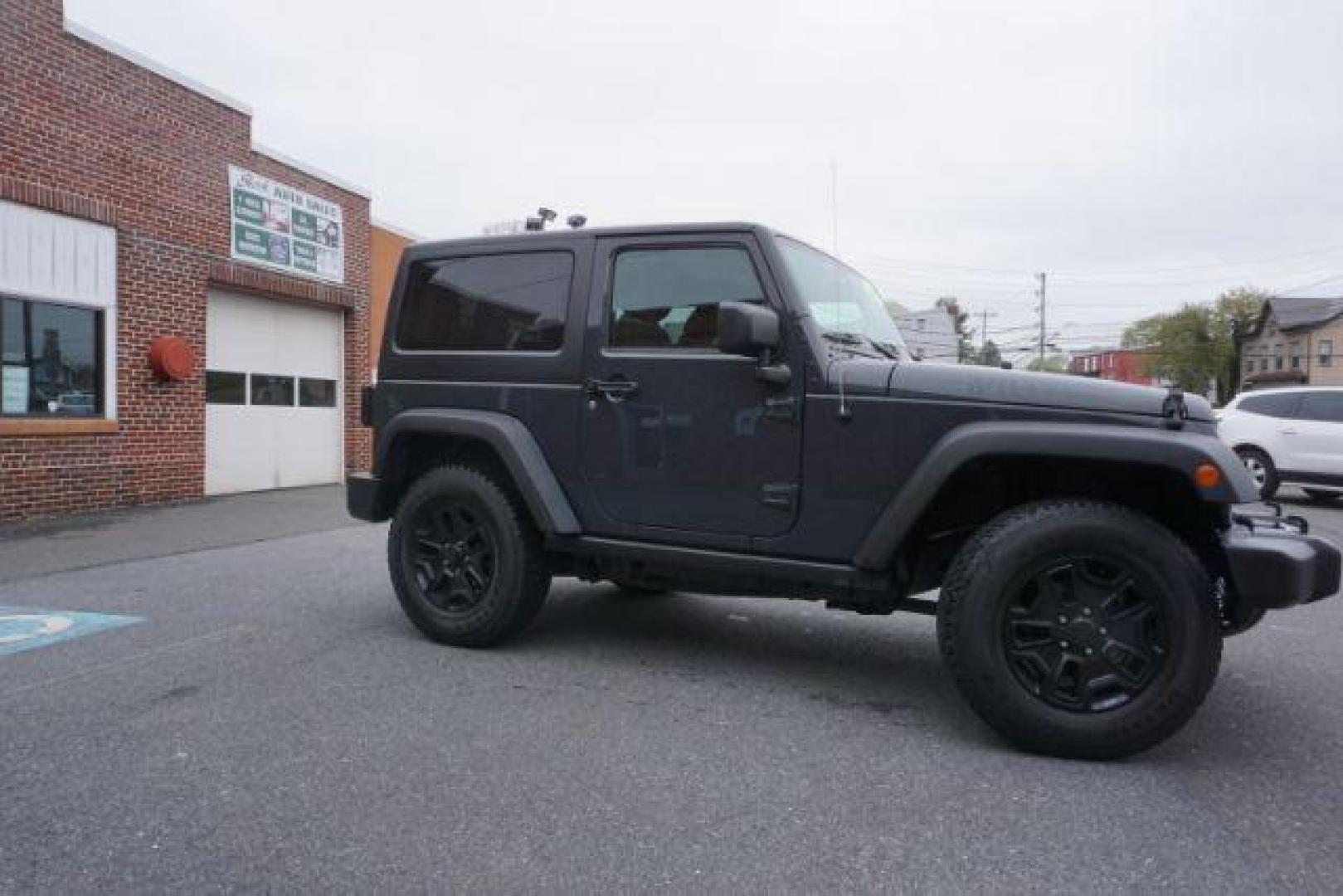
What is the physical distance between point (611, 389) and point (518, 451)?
1.72 feet

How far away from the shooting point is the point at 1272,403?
1289 cm

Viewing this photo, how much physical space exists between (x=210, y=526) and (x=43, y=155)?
4.11 meters

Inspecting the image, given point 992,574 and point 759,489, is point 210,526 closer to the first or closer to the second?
point 759,489

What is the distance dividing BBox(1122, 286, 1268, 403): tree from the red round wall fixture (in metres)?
64.6

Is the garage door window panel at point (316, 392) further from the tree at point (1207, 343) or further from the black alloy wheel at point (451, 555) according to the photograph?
the tree at point (1207, 343)

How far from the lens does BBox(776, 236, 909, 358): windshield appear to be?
3781mm

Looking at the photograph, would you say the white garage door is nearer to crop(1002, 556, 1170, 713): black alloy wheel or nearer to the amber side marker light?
crop(1002, 556, 1170, 713): black alloy wheel

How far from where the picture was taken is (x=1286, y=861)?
2367 mm

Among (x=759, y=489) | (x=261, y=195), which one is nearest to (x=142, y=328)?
(x=261, y=195)

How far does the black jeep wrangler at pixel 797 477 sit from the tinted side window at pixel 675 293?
0.01 meters

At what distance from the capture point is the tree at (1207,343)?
61.7 meters

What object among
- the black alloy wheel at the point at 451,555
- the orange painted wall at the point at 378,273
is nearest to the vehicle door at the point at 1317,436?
the black alloy wheel at the point at 451,555

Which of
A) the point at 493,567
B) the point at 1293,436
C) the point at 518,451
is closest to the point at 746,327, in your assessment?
the point at 518,451

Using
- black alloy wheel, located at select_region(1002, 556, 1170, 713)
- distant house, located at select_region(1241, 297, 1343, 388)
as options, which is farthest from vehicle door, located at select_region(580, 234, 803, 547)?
distant house, located at select_region(1241, 297, 1343, 388)
